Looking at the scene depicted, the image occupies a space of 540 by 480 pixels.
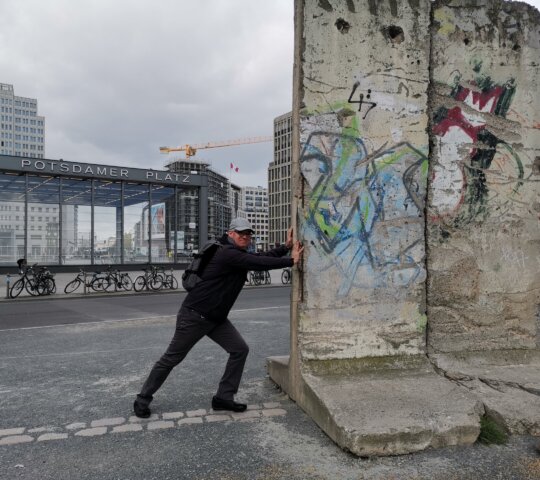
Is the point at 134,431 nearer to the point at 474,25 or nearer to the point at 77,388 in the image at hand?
the point at 77,388

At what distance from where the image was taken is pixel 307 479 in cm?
292

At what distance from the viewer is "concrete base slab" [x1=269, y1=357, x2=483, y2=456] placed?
3213 mm

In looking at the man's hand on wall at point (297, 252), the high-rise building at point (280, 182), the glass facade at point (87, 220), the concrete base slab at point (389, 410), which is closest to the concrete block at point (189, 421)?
the concrete base slab at point (389, 410)

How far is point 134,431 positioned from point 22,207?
23.4 meters

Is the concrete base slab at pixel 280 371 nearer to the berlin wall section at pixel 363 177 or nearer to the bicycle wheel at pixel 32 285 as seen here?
the berlin wall section at pixel 363 177

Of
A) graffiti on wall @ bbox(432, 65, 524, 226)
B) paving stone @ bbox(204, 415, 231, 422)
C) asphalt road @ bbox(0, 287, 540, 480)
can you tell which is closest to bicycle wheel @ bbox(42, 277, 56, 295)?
asphalt road @ bbox(0, 287, 540, 480)

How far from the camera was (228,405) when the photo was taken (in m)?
4.10

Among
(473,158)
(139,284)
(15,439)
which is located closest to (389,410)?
(473,158)

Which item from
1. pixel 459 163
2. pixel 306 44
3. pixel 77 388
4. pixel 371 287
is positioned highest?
pixel 306 44

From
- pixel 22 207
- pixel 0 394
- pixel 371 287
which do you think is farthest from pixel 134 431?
pixel 22 207

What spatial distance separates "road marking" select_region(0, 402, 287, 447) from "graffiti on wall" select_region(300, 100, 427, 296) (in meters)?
1.32

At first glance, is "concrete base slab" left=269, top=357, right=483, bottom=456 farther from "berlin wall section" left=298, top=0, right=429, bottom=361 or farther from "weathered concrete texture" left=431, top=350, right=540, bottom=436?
"berlin wall section" left=298, top=0, right=429, bottom=361

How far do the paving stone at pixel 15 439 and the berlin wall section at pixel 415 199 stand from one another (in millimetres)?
2166

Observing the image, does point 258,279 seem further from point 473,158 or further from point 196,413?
point 196,413
